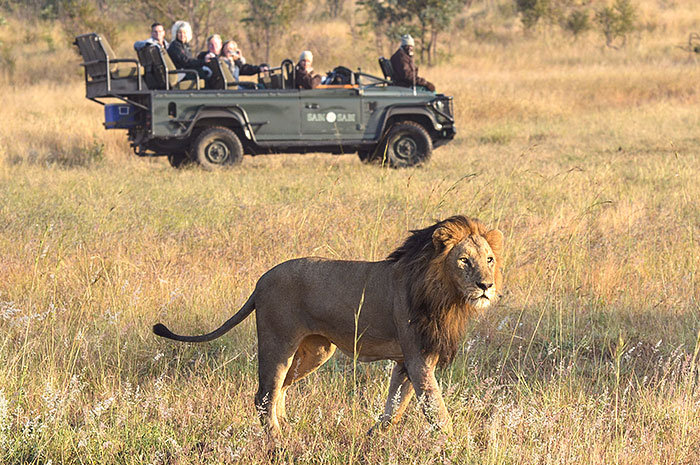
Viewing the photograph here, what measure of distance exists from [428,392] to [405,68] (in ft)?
37.6

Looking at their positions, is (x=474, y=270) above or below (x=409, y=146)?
above

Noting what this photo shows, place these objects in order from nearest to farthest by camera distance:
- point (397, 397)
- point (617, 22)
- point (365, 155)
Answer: point (397, 397) < point (365, 155) < point (617, 22)

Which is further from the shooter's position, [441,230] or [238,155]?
[238,155]

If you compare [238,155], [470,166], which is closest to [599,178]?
[470,166]

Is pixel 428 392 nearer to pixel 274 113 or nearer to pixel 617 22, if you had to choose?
pixel 274 113

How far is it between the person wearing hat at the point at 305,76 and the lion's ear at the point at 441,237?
10.5 metres

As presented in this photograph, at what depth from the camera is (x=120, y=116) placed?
1320 cm

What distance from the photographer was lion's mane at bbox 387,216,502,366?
10.7ft

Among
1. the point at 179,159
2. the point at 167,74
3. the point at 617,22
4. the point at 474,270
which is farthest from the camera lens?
the point at 617,22

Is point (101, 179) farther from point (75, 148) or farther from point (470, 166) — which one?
point (470, 166)

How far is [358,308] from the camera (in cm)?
341

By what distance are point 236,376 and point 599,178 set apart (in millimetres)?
6810

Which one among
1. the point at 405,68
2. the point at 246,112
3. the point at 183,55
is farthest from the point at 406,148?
the point at 183,55

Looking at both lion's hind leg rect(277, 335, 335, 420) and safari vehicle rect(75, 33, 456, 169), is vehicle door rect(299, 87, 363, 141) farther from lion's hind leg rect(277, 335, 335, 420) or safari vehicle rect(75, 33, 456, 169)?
lion's hind leg rect(277, 335, 335, 420)
